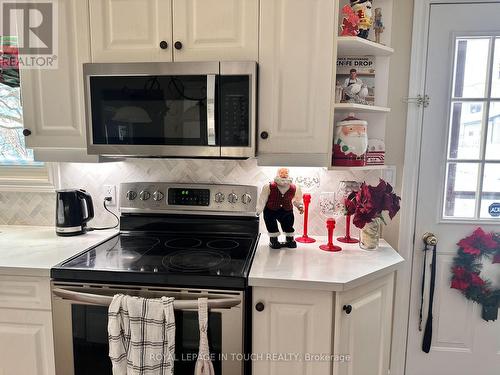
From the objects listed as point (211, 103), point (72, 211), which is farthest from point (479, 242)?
point (72, 211)

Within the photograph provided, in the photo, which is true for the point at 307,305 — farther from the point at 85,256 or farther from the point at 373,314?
the point at 85,256

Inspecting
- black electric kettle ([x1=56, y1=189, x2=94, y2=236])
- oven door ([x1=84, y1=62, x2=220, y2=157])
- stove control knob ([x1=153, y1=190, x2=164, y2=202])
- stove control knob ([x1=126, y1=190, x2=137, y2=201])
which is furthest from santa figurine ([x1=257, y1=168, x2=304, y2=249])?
black electric kettle ([x1=56, y1=189, x2=94, y2=236])

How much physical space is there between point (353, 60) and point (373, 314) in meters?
1.26

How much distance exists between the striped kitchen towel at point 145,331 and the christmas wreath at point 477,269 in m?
1.51

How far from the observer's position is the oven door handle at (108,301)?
133 centimetres

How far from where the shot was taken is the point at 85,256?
5.11 ft

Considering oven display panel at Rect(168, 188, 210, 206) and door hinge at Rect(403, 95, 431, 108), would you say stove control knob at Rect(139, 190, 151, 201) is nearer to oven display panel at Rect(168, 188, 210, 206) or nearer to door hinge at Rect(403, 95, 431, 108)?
oven display panel at Rect(168, 188, 210, 206)

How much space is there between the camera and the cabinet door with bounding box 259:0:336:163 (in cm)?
150

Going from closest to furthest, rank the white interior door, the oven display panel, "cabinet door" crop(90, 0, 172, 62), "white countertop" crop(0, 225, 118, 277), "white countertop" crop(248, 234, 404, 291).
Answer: "white countertop" crop(248, 234, 404, 291), "white countertop" crop(0, 225, 118, 277), "cabinet door" crop(90, 0, 172, 62), the white interior door, the oven display panel

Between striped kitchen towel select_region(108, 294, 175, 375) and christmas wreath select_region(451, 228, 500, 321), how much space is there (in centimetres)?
151

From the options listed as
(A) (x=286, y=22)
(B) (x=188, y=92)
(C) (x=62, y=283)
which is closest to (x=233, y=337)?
(C) (x=62, y=283)

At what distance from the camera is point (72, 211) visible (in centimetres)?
187

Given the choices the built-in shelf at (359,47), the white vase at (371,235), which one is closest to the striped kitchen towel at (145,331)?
the white vase at (371,235)

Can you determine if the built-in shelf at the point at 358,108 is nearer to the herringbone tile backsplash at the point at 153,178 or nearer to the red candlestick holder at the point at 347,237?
the herringbone tile backsplash at the point at 153,178
